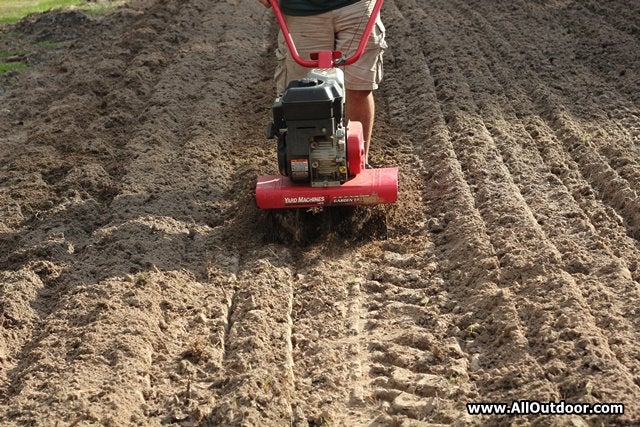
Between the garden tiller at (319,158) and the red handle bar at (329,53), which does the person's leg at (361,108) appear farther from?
the garden tiller at (319,158)

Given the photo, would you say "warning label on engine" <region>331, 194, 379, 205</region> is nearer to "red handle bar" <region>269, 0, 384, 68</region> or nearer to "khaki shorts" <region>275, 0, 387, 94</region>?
"red handle bar" <region>269, 0, 384, 68</region>

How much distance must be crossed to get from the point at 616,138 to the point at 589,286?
7.90 ft

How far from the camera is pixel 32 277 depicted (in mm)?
5398

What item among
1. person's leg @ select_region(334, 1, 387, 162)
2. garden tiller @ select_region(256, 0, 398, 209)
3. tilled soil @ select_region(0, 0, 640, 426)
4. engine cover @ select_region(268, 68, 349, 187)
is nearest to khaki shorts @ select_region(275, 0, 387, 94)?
person's leg @ select_region(334, 1, 387, 162)

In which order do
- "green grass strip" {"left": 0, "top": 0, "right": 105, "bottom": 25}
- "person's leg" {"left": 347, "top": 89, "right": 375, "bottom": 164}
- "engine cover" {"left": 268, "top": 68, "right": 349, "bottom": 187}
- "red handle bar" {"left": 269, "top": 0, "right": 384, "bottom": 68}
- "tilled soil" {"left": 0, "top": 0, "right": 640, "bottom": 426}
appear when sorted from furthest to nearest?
1. "green grass strip" {"left": 0, "top": 0, "right": 105, "bottom": 25}
2. "person's leg" {"left": 347, "top": 89, "right": 375, "bottom": 164}
3. "red handle bar" {"left": 269, "top": 0, "right": 384, "bottom": 68}
4. "engine cover" {"left": 268, "top": 68, "right": 349, "bottom": 187}
5. "tilled soil" {"left": 0, "top": 0, "right": 640, "bottom": 426}

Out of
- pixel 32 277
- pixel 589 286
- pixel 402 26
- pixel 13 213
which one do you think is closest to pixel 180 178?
pixel 13 213

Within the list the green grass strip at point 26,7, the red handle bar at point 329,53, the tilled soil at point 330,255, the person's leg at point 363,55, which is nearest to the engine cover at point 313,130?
the red handle bar at point 329,53

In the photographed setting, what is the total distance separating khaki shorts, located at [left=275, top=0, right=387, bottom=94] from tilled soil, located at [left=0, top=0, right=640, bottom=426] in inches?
32.8

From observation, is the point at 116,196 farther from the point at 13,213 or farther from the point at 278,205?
the point at 278,205

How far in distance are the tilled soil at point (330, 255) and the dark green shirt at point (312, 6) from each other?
125 centimetres

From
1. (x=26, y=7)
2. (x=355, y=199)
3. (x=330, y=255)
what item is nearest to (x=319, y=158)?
(x=355, y=199)

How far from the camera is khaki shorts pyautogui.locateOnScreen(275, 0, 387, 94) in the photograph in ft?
20.7

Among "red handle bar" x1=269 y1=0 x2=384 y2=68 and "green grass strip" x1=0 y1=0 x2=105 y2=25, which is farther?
"green grass strip" x1=0 y1=0 x2=105 y2=25

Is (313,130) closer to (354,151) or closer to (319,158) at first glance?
(319,158)
